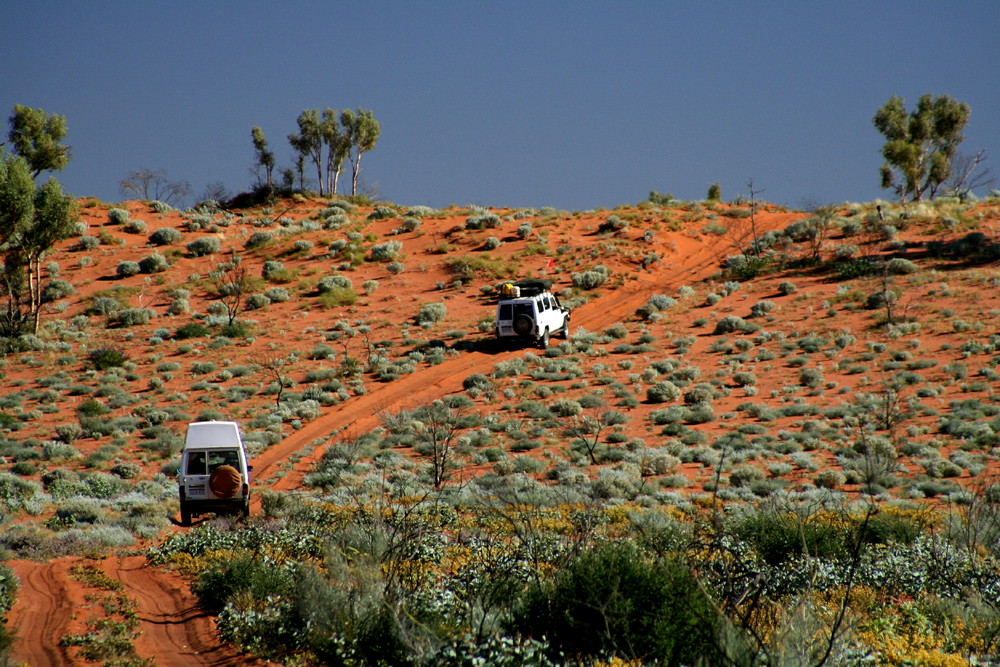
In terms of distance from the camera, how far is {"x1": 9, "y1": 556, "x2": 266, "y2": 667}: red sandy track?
9.04 meters

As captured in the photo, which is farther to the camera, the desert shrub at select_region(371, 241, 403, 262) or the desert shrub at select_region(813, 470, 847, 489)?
the desert shrub at select_region(371, 241, 403, 262)

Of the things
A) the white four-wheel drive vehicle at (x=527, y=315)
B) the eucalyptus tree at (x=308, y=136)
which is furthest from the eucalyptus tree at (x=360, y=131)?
the white four-wheel drive vehicle at (x=527, y=315)

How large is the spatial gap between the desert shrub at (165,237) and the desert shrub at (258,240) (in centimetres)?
429

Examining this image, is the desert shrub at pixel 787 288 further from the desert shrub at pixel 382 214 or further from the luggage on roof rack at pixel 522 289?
the desert shrub at pixel 382 214

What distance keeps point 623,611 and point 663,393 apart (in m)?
18.8

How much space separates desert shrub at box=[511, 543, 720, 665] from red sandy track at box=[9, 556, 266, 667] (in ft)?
11.5

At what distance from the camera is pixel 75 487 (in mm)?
19078

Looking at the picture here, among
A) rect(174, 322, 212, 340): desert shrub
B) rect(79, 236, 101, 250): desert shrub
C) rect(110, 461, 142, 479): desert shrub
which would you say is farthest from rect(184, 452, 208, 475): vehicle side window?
rect(79, 236, 101, 250): desert shrub

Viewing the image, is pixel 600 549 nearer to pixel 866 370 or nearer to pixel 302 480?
pixel 302 480

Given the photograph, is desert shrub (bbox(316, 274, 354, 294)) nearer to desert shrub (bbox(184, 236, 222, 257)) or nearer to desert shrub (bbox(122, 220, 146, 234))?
desert shrub (bbox(184, 236, 222, 257))

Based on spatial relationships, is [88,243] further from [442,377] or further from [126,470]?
[126,470]

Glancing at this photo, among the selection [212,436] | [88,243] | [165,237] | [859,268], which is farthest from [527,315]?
[88,243]

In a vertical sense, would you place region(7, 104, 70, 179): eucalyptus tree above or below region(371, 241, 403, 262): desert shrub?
above

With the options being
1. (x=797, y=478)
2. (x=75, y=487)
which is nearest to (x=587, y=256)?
(x=797, y=478)
